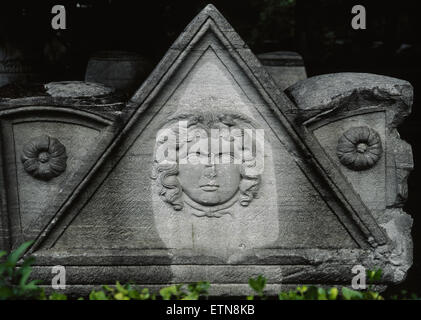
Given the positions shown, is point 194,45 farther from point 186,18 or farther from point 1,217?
point 186,18

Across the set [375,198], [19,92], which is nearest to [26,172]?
[19,92]

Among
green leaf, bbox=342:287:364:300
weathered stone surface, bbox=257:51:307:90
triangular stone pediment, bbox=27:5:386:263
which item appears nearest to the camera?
green leaf, bbox=342:287:364:300

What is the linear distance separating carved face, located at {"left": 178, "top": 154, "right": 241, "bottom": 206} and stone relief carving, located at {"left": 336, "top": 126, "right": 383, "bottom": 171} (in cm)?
58

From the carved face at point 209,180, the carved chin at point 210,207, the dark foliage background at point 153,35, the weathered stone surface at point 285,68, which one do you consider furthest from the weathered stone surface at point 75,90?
the weathered stone surface at point 285,68

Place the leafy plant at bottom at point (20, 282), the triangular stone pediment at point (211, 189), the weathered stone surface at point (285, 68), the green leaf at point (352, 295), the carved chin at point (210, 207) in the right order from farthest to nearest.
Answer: the weathered stone surface at point (285, 68)
the carved chin at point (210, 207)
the triangular stone pediment at point (211, 189)
the green leaf at point (352, 295)
the leafy plant at bottom at point (20, 282)

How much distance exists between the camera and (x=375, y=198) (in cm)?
274

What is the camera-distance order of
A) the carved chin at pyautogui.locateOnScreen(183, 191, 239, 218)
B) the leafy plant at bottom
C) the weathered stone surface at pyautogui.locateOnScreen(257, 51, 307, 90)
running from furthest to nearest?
the weathered stone surface at pyautogui.locateOnScreen(257, 51, 307, 90) < the carved chin at pyautogui.locateOnScreen(183, 191, 239, 218) < the leafy plant at bottom

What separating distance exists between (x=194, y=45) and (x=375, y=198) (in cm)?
131

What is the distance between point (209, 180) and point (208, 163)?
0.09 meters

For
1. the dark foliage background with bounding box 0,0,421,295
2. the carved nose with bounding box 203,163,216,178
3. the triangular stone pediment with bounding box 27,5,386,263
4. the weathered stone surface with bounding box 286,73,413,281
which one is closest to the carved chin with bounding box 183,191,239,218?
the triangular stone pediment with bounding box 27,5,386,263

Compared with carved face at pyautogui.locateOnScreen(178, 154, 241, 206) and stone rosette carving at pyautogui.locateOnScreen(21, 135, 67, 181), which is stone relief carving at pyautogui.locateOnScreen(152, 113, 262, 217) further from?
stone rosette carving at pyautogui.locateOnScreen(21, 135, 67, 181)

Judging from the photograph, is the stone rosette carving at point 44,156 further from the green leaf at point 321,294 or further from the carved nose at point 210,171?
the green leaf at point 321,294

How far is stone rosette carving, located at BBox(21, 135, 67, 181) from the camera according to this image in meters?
2.64

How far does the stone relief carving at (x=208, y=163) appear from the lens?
261 centimetres
